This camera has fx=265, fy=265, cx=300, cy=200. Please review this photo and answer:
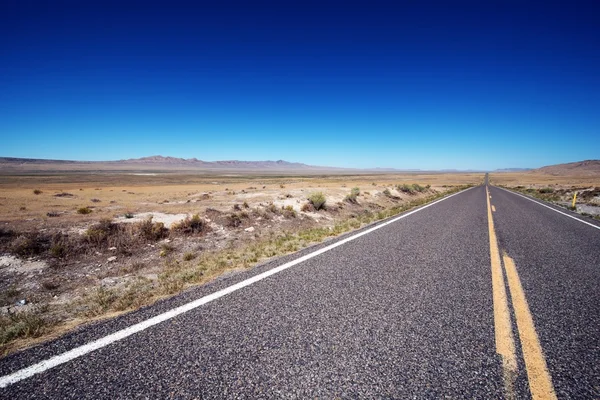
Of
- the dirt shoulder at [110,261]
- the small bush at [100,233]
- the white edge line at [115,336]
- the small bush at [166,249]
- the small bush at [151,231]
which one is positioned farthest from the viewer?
the small bush at [151,231]

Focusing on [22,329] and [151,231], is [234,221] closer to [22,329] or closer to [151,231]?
[151,231]

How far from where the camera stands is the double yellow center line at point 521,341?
2.10 m

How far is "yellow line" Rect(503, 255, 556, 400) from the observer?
2.06m

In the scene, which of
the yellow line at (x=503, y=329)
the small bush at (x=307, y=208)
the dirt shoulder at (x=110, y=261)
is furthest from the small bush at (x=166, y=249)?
the yellow line at (x=503, y=329)

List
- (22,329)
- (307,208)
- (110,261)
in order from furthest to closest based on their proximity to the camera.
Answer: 1. (307,208)
2. (110,261)
3. (22,329)

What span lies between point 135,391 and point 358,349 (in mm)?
1918

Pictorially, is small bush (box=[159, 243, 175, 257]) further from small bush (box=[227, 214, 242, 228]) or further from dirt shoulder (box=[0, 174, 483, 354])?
small bush (box=[227, 214, 242, 228])

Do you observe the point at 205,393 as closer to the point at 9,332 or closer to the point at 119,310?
the point at 119,310

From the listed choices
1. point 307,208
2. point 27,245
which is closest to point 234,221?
point 307,208

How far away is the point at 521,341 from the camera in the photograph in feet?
8.74

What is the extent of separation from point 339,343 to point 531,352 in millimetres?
1796

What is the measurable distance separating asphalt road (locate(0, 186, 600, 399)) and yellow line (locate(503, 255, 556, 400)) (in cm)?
4

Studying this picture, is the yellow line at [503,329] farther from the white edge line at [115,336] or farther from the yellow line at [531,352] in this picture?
the white edge line at [115,336]

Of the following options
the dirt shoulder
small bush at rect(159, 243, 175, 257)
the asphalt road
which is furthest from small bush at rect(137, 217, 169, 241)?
the asphalt road
